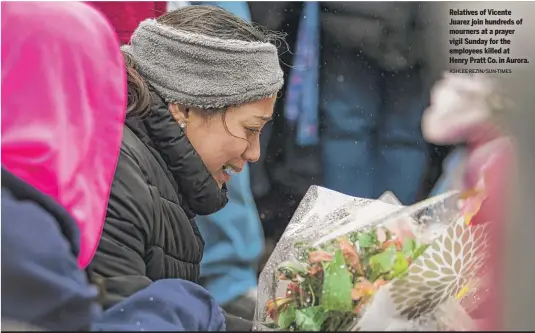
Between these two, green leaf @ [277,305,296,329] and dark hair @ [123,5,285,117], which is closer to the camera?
green leaf @ [277,305,296,329]

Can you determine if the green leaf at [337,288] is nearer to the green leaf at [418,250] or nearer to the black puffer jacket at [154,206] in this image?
the green leaf at [418,250]

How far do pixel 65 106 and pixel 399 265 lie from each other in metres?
0.49

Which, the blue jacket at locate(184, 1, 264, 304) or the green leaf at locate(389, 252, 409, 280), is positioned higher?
the green leaf at locate(389, 252, 409, 280)

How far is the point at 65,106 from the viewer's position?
0.83 metres

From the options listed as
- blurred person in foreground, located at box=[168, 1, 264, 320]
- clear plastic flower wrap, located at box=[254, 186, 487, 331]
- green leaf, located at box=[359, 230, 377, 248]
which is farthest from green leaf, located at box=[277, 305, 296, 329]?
blurred person in foreground, located at box=[168, 1, 264, 320]

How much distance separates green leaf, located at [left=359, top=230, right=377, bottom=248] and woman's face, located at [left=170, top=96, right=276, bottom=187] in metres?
0.30

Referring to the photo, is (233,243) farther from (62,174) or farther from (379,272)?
(62,174)

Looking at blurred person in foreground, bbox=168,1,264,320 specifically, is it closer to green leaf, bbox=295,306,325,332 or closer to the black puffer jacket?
the black puffer jacket

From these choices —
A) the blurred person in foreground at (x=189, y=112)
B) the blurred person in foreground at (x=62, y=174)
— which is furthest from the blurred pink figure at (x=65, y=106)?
the blurred person in foreground at (x=189, y=112)

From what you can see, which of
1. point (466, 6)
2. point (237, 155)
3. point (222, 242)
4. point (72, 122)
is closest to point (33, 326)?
point (72, 122)

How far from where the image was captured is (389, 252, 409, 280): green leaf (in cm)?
93

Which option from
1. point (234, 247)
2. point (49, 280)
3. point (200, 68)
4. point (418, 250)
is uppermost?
point (200, 68)

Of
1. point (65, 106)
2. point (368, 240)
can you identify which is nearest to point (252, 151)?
point (368, 240)

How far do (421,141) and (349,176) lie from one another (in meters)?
0.19
